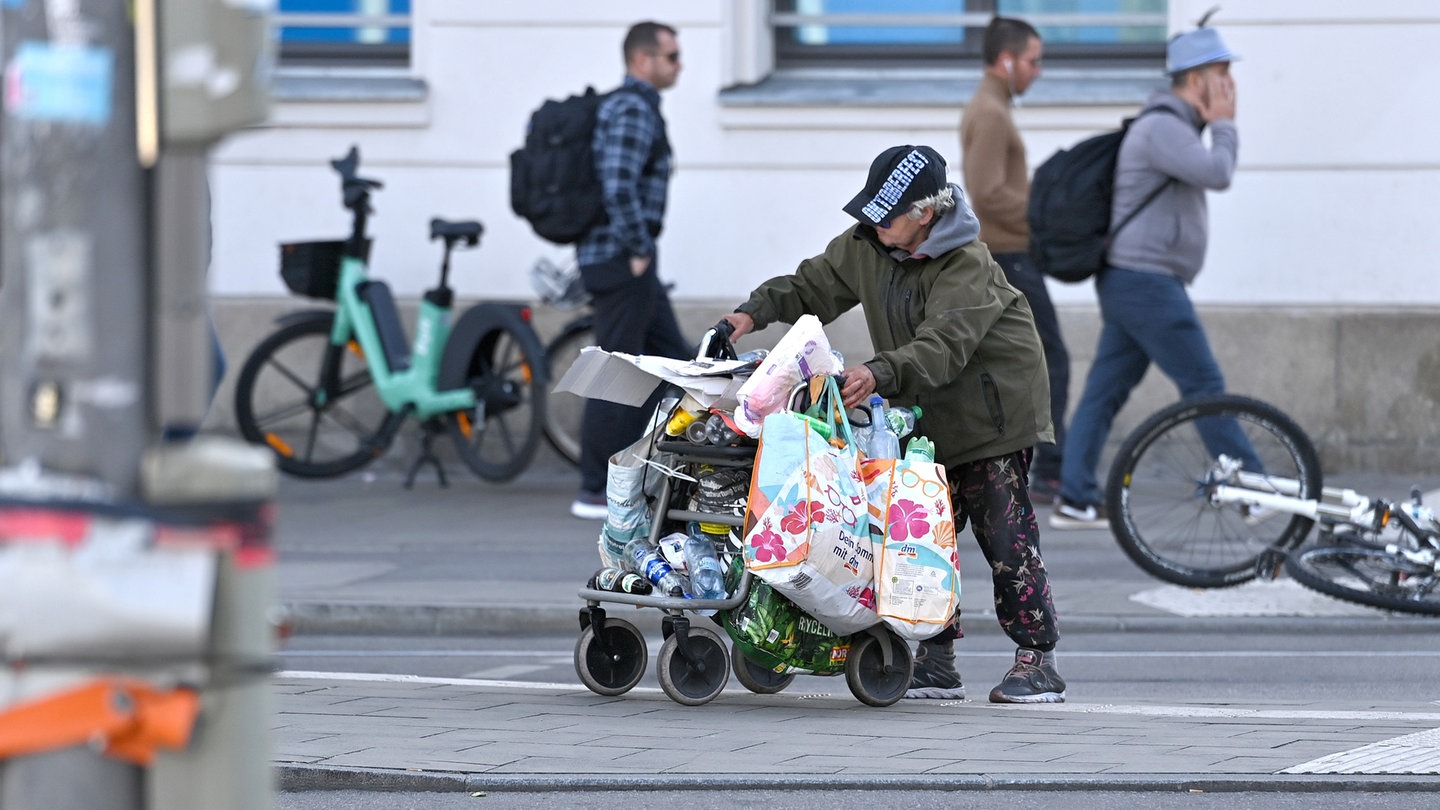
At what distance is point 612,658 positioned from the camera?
589 centimetres

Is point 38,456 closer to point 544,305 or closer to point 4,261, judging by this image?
point 4,261

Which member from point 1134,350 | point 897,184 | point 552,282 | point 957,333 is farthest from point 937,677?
point 552,282

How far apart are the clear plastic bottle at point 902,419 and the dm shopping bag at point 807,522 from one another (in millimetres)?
308

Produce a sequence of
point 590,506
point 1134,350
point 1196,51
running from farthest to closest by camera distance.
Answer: point 590,506, point 1134,350, point 1196,51

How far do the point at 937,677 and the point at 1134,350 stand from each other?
357 centimetres

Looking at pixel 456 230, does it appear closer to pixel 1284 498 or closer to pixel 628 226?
pixel 628 226

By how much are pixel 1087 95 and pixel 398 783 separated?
25.1 feet

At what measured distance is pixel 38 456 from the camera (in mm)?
2652

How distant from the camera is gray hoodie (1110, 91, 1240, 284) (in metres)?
8.65

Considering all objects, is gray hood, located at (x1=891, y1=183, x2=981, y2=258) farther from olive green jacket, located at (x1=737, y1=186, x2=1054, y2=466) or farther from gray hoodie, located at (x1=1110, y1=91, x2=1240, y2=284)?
gray hoodie, located at (x1=1110, y1=91, x2=1240, y2=284)

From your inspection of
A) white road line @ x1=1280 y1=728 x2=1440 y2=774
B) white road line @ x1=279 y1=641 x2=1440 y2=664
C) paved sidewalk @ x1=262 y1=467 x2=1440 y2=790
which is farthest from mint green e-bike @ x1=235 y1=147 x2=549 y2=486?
white road line @ x1=1280 y1=728 x2=1440 y2=774

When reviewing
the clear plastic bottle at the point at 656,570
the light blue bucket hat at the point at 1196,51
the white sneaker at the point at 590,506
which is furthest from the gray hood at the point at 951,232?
the white sneaker at the point at 590,506

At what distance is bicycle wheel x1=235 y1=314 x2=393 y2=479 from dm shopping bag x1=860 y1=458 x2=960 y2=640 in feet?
20.1

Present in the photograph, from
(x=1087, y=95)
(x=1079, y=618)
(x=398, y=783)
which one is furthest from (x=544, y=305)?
(x=398, y=783)
